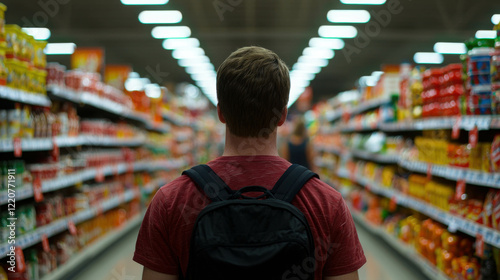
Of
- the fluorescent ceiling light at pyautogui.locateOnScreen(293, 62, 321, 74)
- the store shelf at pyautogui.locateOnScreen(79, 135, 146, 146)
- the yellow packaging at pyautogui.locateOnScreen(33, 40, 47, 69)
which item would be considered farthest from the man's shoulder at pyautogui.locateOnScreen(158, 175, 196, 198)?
the fluorescent ceiling light at pyautogui.locateOnScreen(293, 62, 321, 74)

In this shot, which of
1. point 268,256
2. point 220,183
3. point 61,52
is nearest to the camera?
point 268,256

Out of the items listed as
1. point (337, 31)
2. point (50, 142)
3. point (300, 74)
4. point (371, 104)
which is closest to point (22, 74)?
point (50, 142)

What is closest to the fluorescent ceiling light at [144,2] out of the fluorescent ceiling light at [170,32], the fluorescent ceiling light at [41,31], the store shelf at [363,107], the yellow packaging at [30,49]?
the fluorescent ceiling light at [170,32]

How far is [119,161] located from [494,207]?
498 centimetres

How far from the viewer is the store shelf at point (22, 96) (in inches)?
114

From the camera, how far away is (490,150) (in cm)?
290

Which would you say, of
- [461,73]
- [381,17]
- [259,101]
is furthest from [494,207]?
[381,17]

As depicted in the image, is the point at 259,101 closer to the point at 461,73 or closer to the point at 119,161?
the point at 461,73

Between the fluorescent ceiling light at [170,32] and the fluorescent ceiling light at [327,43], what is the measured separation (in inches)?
137

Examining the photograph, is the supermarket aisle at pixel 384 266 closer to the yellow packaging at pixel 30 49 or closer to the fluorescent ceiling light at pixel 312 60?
the yellow packaging at pixel 30 49

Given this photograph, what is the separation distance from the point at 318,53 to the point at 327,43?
1.63 m

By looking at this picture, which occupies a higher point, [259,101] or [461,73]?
[461,73]

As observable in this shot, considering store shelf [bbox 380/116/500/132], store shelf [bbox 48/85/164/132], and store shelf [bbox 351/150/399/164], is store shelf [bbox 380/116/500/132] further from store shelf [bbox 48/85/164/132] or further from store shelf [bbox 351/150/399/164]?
store shelf [bbox 48/85/164/132]

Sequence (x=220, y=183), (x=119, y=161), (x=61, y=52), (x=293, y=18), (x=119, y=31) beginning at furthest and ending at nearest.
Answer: (x=61, y=52), (x=119, y=31), (x=293, y=18), (x=119, y=161), (x=220, y=183)
